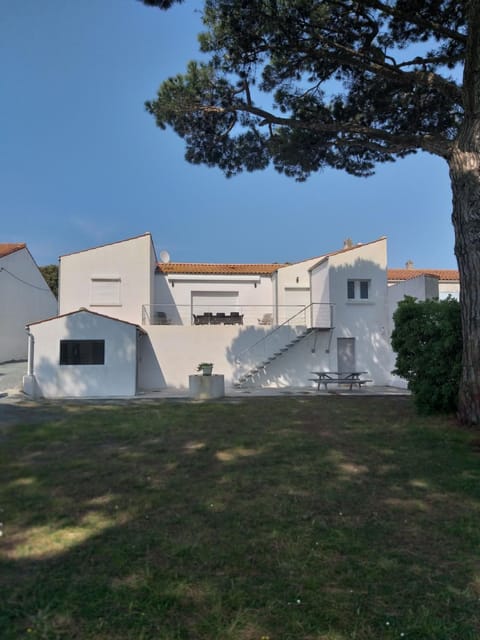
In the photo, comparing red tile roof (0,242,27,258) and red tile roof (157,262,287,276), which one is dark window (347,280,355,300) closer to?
red tile roof (157,262,287,276)

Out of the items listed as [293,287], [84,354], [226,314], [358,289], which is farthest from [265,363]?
[84,354]

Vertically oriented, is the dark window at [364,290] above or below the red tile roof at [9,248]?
below

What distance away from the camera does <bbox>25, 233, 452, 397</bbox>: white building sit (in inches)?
659

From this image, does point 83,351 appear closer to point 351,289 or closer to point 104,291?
point 104,291

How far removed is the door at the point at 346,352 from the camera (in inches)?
769

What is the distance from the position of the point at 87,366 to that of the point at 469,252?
1380cm

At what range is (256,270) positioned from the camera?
23.1 m

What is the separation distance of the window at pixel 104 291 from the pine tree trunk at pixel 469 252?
1584 centimetres

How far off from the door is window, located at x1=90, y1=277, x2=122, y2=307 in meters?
10.8

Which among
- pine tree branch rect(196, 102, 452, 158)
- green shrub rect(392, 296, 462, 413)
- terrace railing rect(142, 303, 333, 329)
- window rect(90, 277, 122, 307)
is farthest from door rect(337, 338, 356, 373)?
window rect(90, 277, 122, 307)

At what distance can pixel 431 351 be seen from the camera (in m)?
9.72

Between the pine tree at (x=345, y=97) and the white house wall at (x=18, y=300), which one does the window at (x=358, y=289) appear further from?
the white house wall at (x=18, y=300)

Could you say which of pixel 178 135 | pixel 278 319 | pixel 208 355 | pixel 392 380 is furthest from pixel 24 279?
pixel 392 380

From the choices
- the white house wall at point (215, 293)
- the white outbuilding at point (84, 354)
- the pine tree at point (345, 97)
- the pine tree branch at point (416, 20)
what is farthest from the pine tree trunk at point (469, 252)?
the white house wall at point (215, 293)
